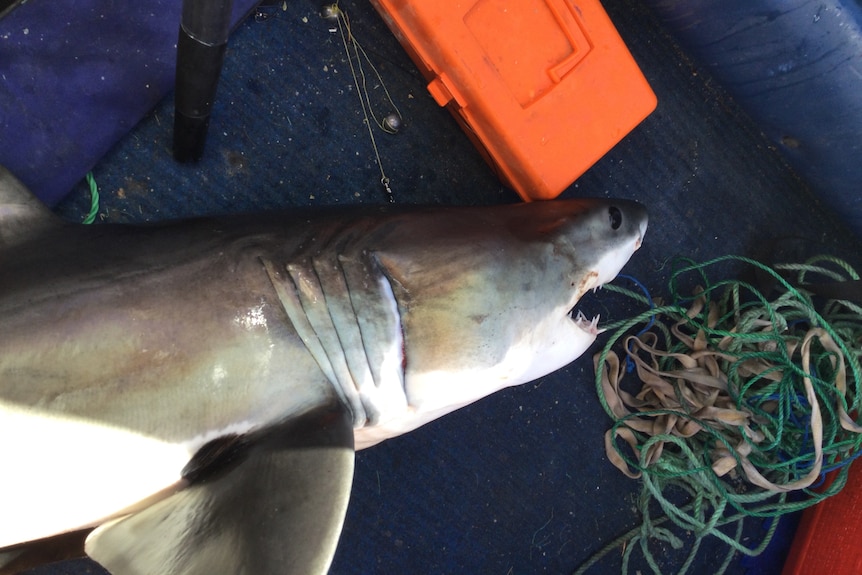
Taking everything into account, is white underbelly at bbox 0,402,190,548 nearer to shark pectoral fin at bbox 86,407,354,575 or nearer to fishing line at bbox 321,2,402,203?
shark pectoral fin at bbox 86,407,354,575

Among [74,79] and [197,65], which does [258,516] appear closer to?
[197,65]

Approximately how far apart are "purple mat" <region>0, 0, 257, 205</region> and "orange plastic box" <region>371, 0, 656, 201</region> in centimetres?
57

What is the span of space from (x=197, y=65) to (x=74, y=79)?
0.44m

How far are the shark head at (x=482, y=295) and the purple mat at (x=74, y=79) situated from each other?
822mm

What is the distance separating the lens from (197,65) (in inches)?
49.6

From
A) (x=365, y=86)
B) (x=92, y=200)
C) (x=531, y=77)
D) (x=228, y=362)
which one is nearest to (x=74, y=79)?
(x=92, y=200)

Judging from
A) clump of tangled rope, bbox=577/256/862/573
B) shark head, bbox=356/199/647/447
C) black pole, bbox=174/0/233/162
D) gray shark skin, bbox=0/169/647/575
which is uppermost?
black pole, bbox=174/0/233/162

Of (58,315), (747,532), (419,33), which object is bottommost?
(747,532)

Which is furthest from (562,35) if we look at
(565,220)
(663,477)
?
(663,477)

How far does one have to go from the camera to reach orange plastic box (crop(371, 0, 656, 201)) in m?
1.46

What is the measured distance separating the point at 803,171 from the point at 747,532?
124 centimetres

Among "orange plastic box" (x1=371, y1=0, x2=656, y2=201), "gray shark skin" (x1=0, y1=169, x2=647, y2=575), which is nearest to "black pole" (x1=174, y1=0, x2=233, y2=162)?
"gray shark skin" (x1=0, y1=169, x2=647, y2=575)

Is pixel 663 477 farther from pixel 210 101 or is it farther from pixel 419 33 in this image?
pixel 210 101

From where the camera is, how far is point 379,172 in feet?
5.87
